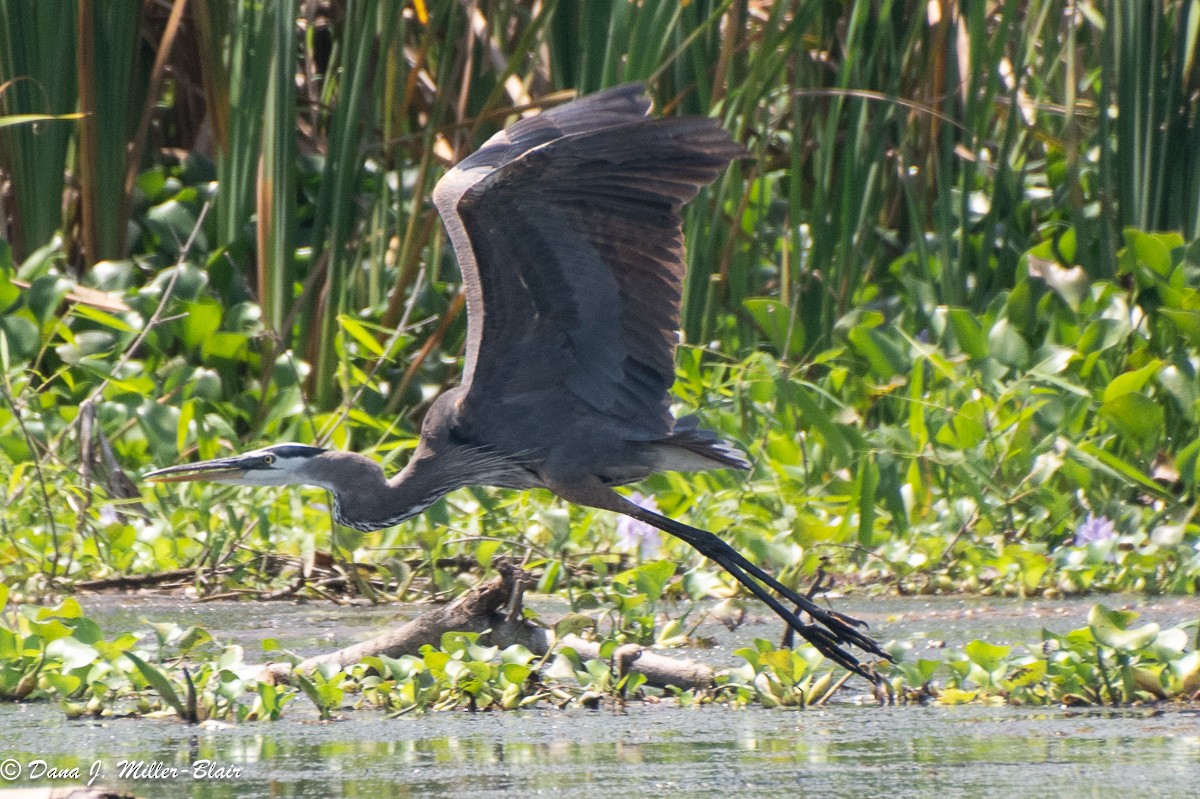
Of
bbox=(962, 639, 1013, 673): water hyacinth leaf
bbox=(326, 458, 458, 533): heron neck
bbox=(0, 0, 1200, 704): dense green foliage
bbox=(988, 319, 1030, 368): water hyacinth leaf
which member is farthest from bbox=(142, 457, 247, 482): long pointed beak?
bbox=(988, 319, 1030, 368): water hyacinth leaf

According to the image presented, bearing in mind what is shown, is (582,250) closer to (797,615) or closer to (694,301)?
(797,615)

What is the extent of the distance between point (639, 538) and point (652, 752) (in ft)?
6.72

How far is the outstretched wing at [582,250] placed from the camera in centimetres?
392

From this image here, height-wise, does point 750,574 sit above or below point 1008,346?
below

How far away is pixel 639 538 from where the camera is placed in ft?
16.9

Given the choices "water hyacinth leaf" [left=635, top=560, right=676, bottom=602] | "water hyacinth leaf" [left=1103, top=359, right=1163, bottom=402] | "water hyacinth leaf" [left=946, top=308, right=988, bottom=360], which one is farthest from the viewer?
"water hyacinth leaf" [left=946, top=308, right=988, bottom=360]

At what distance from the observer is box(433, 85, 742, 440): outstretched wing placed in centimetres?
392

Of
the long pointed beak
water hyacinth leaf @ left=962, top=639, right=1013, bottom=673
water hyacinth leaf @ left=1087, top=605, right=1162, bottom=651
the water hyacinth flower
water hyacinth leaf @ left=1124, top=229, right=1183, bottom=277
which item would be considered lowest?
the water hyacinth flower

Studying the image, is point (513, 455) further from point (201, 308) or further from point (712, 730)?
point (201, 308)

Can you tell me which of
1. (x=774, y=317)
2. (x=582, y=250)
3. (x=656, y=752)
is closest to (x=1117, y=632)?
(x=656, y=752)

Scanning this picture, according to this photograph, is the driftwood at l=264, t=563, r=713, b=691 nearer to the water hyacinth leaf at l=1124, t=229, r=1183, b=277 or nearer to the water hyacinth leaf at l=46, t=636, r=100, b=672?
the water hyacinth leaf at l=46, t=636, r=100, b=672

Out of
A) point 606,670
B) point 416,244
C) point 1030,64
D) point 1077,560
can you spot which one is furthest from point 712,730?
point 1030,64

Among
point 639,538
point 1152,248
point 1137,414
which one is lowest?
point 639,538

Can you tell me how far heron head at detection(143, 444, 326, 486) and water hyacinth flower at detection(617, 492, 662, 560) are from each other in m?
1.00
